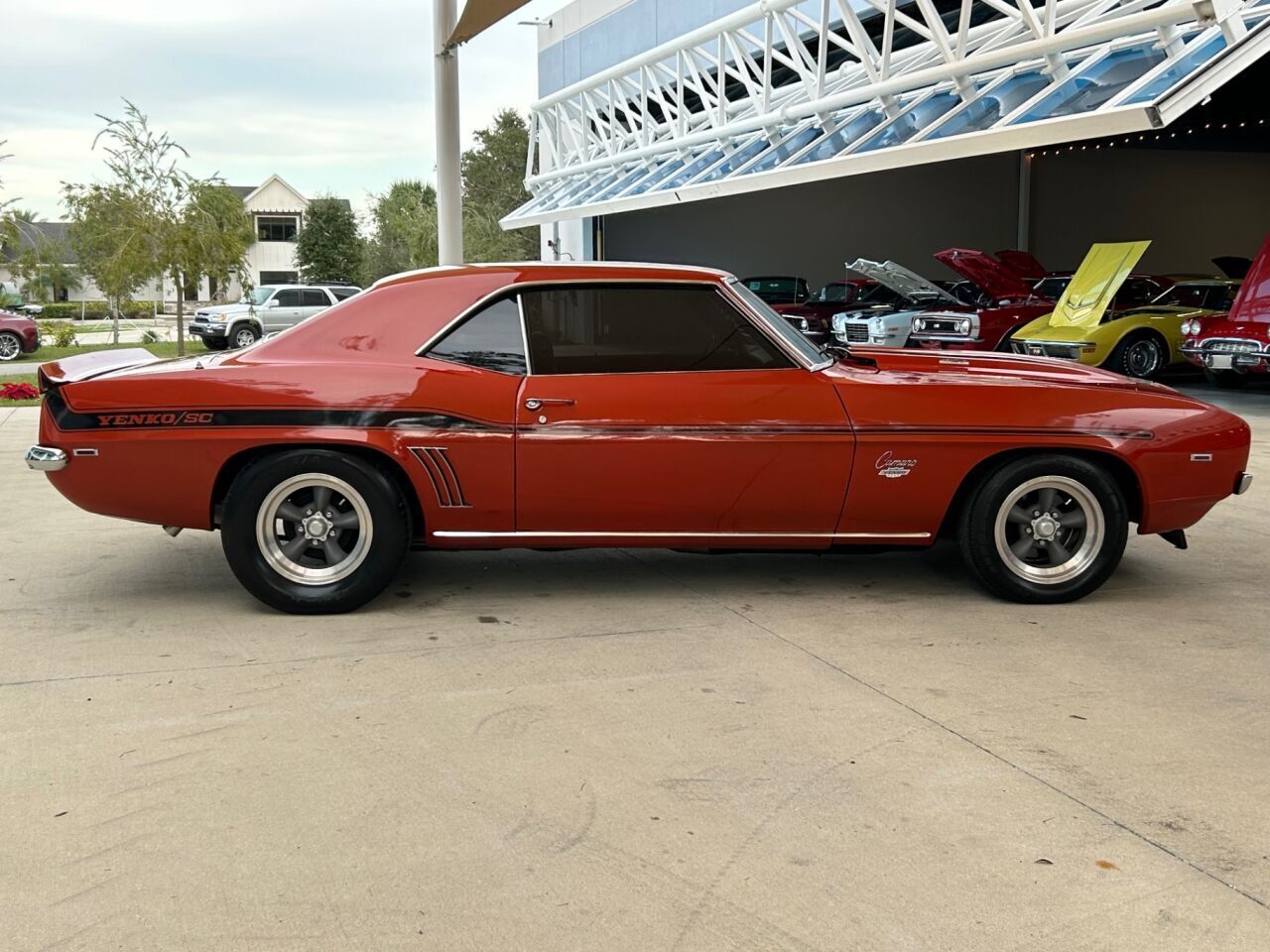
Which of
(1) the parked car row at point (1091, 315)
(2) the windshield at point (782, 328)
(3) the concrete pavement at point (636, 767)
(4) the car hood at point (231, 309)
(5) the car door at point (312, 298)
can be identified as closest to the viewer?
(3) the concrete pavement at point (636, 767)

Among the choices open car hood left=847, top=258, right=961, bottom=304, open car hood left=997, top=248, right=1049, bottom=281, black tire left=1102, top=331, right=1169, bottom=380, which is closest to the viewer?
black tire left=1102, top=331, right=1169, bottom=380

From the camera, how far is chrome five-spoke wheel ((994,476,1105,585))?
5.16 metres

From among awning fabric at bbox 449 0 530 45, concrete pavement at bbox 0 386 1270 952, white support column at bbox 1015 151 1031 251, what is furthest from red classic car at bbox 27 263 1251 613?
white support column at bbox 1015 151 1031 251

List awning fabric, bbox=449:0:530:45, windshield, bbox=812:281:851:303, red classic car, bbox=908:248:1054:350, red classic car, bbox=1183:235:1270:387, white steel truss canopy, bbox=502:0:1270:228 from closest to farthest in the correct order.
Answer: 1. awning fabric, bbox=449:0:530:45
2. white steel truss canopy, bbox=502:0:1270:228
3. red classic car, bbox=1183:235:1270:387
4. red classic car, bbox=908:248:1054:350
5. windshield, bbox=812:281:851:303

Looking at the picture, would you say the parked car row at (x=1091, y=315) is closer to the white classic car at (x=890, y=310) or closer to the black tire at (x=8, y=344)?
the white classic car at (x=890, y=310)

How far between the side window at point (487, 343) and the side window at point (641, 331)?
0.07 m

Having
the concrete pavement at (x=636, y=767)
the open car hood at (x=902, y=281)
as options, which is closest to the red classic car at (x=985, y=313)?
the open car hood at (x=902, y=281)

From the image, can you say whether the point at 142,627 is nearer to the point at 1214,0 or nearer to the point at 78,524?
the point at 78,524

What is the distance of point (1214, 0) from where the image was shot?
35.3ft

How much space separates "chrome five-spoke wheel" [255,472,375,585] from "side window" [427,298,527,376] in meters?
0.73

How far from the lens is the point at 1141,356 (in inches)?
657

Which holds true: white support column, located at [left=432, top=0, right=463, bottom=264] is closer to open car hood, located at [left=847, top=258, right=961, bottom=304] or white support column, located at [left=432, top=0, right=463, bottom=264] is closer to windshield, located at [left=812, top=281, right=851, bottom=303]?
open car hood, located at [left=847, top=258, right=961, bottom=304]

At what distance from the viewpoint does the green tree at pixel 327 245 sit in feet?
212

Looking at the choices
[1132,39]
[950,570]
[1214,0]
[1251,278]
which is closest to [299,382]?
[950,570]
